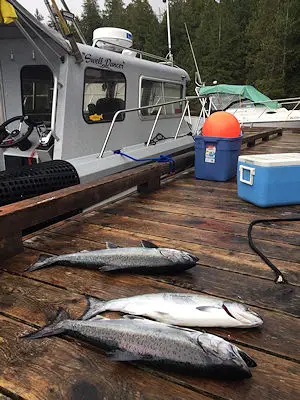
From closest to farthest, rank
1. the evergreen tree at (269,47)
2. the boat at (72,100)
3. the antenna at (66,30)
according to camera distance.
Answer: the antenna at (66,30) < the boat at (72,100) < the evergreen tree at (269,47)

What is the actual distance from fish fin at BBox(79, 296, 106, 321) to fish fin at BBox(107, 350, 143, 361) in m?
0.37

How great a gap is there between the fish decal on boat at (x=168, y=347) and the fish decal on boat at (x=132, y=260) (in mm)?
578

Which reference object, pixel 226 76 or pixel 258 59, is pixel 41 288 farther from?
pixel 226 76

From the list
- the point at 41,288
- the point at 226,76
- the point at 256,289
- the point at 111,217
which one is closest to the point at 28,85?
the point at 111,217

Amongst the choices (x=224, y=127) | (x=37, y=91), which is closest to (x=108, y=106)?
(x=37, y=91)

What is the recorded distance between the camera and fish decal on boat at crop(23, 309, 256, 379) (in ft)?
4.33

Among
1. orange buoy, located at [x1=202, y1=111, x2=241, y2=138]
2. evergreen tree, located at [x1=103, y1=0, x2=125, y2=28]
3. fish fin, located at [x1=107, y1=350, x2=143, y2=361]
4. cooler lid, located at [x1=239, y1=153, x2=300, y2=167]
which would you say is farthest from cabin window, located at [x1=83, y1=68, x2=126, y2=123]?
evergreen tree, located at [x1=103, y1=0, x2=125, y2=28]

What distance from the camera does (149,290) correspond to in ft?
6.64

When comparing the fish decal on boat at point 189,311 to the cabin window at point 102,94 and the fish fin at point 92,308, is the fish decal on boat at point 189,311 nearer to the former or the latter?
the fish fin at point 92,308

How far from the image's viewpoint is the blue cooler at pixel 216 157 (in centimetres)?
445

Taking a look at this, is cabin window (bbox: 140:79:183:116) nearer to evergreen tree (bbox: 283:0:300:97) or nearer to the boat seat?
the boat seat

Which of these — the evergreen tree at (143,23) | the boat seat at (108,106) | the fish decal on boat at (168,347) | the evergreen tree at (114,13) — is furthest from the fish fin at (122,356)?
the evergreen tree at (114,13)

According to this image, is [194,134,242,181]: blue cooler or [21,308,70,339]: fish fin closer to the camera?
[21,308,70,339]: fish fin

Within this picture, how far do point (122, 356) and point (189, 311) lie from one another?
1.32ft
